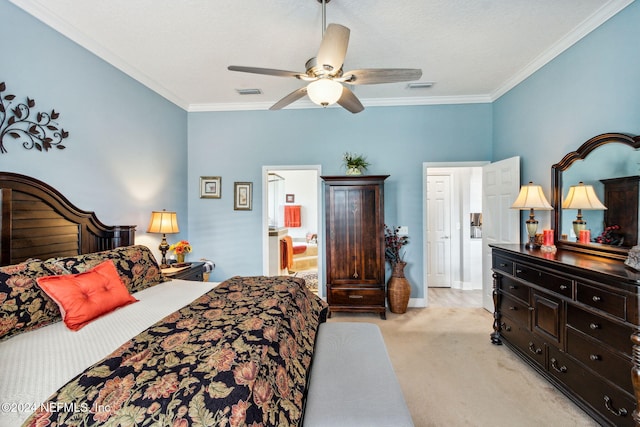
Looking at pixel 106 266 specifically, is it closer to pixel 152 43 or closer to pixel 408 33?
pixel 152 43

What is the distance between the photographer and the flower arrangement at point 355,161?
12.6 feet

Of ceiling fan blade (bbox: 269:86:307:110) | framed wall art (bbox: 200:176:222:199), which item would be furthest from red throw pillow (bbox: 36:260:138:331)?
framed wall art (bbox: 200:176:222:199)

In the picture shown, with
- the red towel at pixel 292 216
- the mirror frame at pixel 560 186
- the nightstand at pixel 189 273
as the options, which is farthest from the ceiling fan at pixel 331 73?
the red towel at pixel 292 216

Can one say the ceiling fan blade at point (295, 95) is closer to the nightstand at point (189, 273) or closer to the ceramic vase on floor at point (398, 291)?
the nightstand at point (189, 273)

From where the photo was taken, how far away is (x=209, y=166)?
427 centimetres

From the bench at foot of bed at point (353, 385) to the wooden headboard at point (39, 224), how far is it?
2.17m

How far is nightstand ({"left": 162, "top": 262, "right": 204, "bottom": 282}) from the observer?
2983 millimetres

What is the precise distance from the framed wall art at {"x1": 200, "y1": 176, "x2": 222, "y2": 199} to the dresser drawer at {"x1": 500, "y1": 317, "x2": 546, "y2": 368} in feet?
12.7

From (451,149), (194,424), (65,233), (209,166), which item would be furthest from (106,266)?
(451,149)

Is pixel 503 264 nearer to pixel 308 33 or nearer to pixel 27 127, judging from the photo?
pixel 308 33

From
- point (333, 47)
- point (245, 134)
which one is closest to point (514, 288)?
point (333, 47)

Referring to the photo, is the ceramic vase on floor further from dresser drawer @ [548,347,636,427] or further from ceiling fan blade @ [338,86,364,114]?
ceiling fan blade @ [338,86,364,114]

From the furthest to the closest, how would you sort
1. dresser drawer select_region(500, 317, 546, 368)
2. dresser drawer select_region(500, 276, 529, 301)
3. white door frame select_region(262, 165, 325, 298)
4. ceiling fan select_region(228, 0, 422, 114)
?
white door frame select_region(262, 165, 325, 298) < dresser drawer select_region(500, 276, 529, 301) < dresser drawer select_region(500, 317, 546, 368) < ceiling fan select_region(228, 0, 422, 114)

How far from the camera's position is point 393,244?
3.92m
